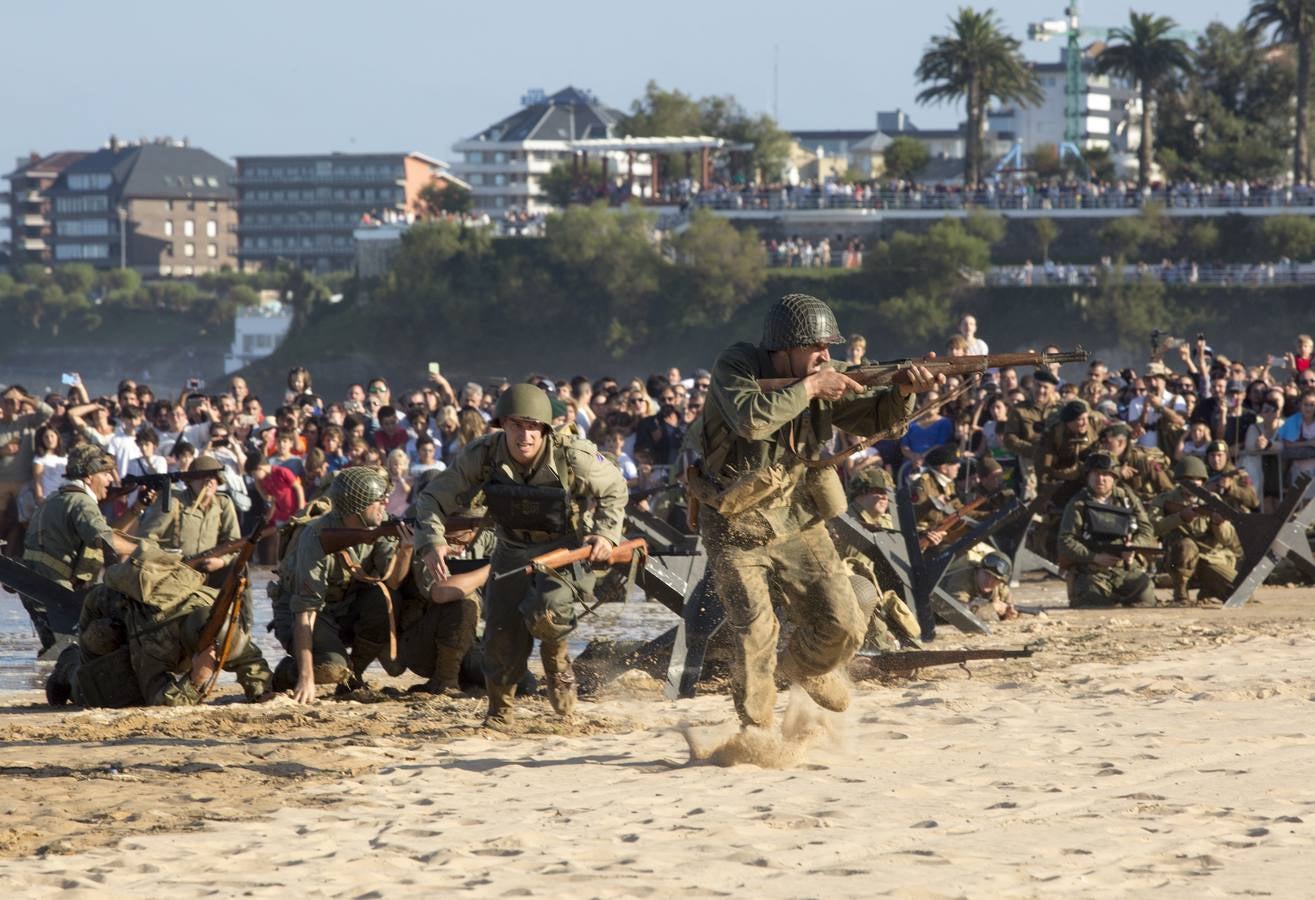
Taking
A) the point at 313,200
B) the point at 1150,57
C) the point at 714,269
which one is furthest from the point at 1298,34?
the point at 313,200

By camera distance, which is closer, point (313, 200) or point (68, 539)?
point (68, 539)

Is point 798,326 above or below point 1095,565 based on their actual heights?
above

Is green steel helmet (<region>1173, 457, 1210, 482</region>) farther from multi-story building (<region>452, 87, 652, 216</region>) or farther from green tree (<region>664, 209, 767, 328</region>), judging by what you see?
multi-story building (<region>452, 87, 652, 216</region>)

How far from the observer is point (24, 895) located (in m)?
6.05

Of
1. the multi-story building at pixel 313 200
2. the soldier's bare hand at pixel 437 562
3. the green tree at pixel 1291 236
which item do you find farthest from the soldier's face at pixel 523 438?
the multi-story building at pixel 313 200

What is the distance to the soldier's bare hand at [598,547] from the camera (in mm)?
8344

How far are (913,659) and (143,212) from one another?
15352 centimetres

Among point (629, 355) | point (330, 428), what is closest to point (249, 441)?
point (330, 428)

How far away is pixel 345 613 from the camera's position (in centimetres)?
1002

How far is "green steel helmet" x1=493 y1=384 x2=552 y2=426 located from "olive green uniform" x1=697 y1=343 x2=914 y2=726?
0.75m

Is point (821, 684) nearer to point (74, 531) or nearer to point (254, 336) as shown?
point (74, 531)

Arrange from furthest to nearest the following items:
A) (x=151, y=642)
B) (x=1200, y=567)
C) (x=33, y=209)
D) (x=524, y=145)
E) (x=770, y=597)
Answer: (x=33, y=209)
(x=524, y=145)
(x=1200, y=567)
(x=151, y=642)
(x=770, y=597)

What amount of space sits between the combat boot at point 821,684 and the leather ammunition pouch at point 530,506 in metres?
1.08

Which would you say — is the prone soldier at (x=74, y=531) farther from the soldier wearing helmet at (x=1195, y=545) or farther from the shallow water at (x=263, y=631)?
the soldier wearing helmet at (x=1195, y=545)
